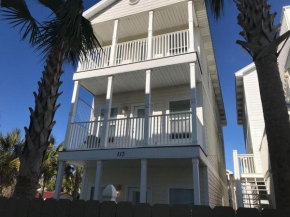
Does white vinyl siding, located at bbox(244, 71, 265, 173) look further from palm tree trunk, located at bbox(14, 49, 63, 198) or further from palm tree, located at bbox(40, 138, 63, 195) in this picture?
palm tree, located at bbox(40, 138, 63, 195)

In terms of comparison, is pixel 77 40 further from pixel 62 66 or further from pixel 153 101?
pixel 153 101

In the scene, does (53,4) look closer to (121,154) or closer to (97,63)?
(97,63)

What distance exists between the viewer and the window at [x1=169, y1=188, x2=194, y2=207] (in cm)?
769

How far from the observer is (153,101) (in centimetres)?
967

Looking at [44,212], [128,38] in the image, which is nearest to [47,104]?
[44,212]

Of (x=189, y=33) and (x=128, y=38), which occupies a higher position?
(x=128, y=38)

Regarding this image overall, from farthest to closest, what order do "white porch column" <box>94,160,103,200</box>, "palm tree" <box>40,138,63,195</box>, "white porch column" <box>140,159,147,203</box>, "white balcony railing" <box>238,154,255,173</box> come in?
1. "palm tree" <box>40,138,63,195</box>
2. "white balcony railing" <box>238,154,255,173</box>
3. "white porch column" <box>94,160,103,200</box>
4. "white porch column" <box>140,159,147,203</box>

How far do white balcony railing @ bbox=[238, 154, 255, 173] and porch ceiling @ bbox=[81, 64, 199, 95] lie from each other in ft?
21.7

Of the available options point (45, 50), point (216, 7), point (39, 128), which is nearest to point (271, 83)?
A: point (216, 7)

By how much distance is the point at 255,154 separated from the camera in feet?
41.4

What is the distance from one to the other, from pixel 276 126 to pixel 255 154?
11.6 metres

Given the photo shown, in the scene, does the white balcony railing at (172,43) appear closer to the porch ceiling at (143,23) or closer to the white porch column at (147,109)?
the porch ceiling at (143,23)

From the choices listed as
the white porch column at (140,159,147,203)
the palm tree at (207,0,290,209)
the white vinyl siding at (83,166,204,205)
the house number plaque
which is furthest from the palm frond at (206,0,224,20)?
the white vinyl siding at (83,166,204,205)

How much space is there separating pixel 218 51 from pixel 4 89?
10.7 metres
